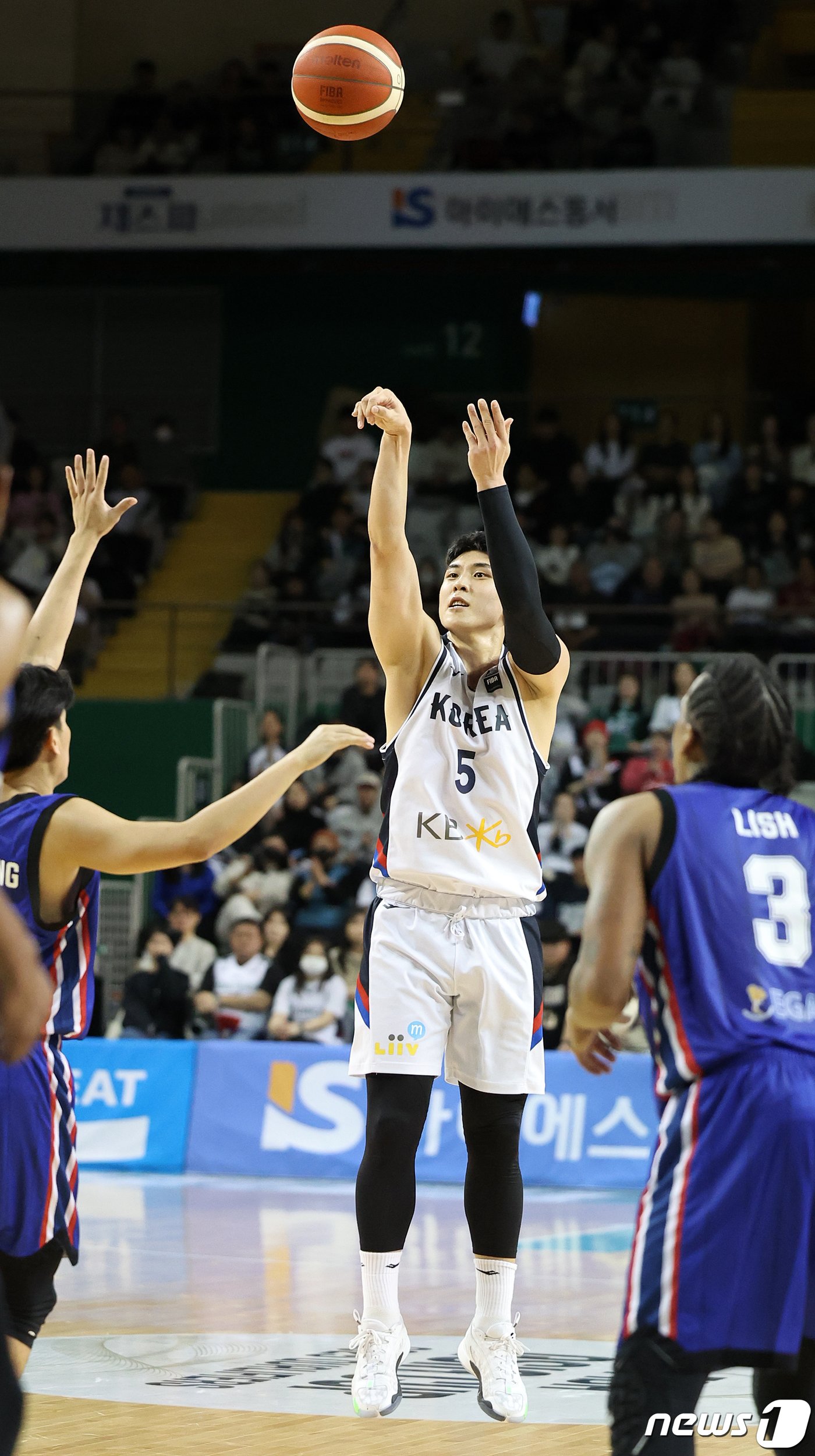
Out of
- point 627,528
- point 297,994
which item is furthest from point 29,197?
point 297,994

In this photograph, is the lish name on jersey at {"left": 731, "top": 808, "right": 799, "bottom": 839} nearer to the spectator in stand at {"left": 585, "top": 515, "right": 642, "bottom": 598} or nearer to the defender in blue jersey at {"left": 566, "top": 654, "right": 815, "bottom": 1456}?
the defender in blue jersey at {"left": 566, "top": 654, "right": 815, "bottom": 1456}

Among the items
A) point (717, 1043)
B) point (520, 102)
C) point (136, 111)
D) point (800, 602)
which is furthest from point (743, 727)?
point (136, 111)

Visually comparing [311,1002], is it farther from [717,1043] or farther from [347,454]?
[717,1043]

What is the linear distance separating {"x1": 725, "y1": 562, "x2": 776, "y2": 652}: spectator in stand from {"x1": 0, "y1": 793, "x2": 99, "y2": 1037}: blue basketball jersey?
1307 cm

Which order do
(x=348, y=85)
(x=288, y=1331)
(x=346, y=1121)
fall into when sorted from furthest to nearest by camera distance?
1. (x=346, y=1121)
2. (x=348, y=85)
3. (x=288, y=1331)

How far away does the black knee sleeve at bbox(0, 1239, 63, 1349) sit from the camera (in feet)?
13.0

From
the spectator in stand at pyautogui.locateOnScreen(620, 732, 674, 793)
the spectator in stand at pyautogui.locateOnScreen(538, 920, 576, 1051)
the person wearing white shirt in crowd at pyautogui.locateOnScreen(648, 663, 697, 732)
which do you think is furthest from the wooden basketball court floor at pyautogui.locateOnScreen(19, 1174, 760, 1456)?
the person wearing white shirt in crowd at pyautogui.locateOnScreen(648, 663, 697, 732)

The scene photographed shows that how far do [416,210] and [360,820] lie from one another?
835cm

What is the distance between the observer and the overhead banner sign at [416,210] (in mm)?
19812

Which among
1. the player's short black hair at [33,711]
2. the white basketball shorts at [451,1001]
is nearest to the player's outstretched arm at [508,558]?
the white basketball shorts at [451,1001]

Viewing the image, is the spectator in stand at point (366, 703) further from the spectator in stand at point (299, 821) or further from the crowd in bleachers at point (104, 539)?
the crowd in bleachers at point (104, 539)

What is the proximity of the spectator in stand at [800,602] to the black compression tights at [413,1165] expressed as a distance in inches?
489

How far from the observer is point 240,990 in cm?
1385

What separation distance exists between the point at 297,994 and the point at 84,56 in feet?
55.7
